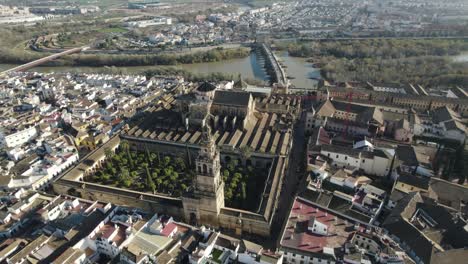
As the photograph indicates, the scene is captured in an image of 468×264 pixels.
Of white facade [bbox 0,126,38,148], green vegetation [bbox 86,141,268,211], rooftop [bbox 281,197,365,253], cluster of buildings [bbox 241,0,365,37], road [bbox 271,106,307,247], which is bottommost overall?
road [bbox 271,106,307,247]

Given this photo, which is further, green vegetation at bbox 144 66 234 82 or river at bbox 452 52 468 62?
river at bbox 452 52 468 62

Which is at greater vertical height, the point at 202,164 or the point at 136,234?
the point at 202,164

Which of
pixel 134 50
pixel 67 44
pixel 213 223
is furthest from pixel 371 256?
pixel 67 44

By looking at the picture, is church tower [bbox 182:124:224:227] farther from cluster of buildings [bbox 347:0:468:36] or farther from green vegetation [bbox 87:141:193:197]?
cluster of buildings [bbox 347:0:468:36]

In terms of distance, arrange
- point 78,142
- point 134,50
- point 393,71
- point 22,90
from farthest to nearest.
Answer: point 134,50 < point 393,71 < point 22,90 < point 78,142

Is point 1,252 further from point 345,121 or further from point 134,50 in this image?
point 134,50

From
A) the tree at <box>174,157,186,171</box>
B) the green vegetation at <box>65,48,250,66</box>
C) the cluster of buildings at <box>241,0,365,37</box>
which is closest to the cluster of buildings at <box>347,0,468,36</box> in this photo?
the cluster of buildings at <box>241,0,365,37</box>

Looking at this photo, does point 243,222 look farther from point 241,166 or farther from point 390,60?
point 390,60
